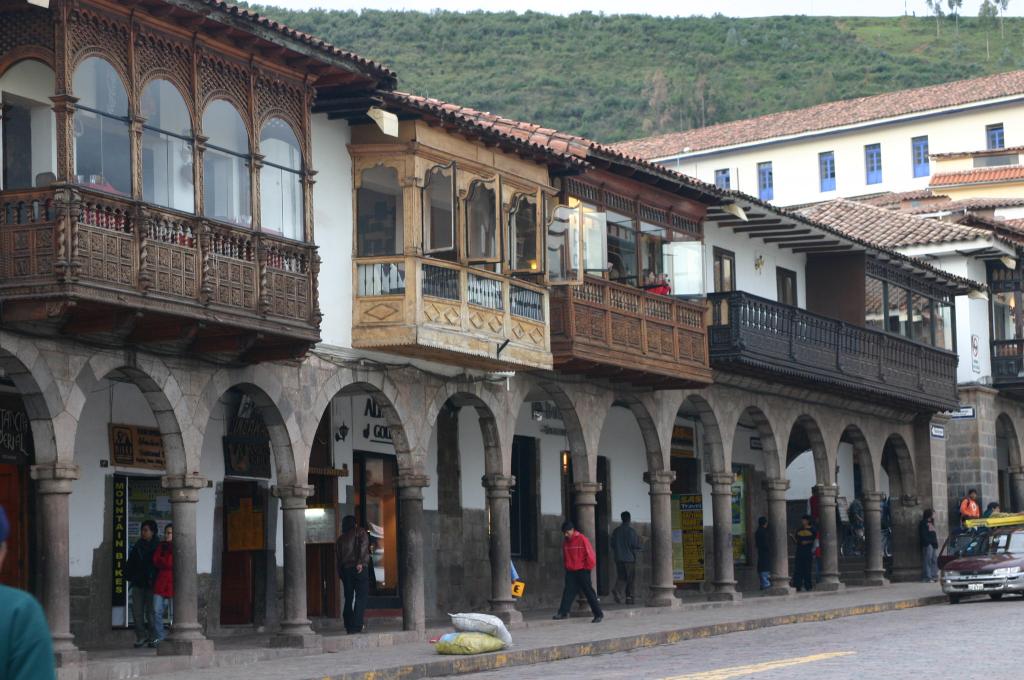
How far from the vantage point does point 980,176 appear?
2212 inches

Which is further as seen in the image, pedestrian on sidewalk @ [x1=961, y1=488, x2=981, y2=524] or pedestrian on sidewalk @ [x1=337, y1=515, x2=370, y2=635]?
pedestrian on sidewalk @ [x1=961, y1=488, x2=981, y2=524]

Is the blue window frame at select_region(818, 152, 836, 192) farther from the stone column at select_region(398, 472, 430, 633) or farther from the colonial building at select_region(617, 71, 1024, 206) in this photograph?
the stone column at select_region(398, 472, 430, 633)

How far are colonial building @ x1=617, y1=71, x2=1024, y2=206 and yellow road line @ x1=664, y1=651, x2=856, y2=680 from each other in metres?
44.2

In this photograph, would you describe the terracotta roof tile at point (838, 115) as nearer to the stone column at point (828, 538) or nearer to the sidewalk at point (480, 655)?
the stone column at point (828, 538)

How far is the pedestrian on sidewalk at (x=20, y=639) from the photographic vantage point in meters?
4.57

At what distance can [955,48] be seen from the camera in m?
103

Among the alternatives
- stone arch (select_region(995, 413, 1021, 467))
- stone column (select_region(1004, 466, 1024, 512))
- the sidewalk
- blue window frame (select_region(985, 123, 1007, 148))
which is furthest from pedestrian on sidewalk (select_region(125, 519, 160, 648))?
blue window frame (select_region(985, 123, 1007, 148))

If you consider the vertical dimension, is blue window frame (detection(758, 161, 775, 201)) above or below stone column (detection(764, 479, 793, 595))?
above

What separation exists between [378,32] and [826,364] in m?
61.2

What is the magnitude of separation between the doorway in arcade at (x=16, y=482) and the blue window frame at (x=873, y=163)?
153ft

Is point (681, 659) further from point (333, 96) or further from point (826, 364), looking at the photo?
point (826, 364)

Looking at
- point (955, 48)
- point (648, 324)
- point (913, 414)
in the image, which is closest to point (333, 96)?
point (648, 324)

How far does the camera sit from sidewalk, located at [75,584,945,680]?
1666 centimetres

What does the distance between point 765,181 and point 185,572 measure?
156 ft
